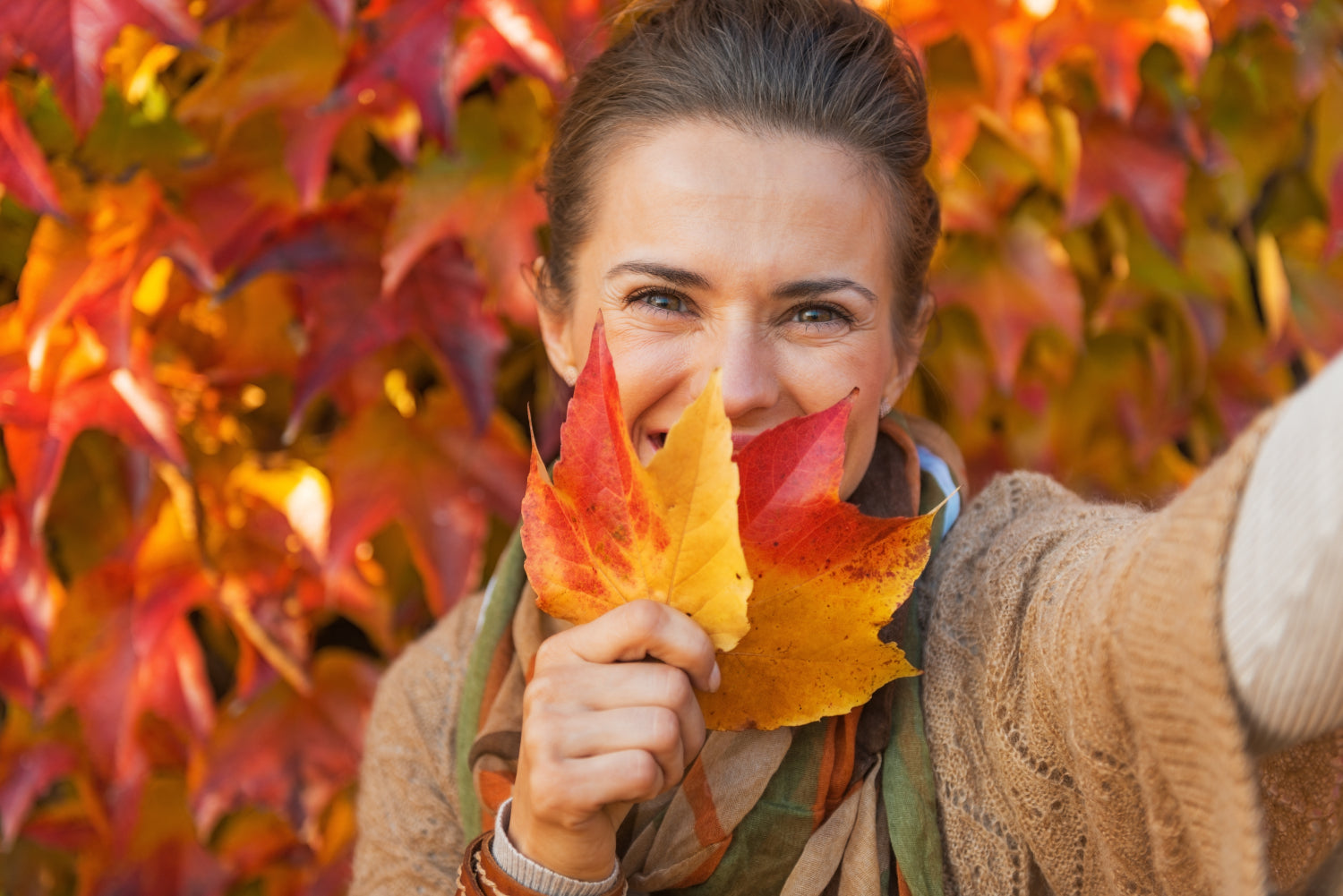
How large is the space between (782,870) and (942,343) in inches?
26.5

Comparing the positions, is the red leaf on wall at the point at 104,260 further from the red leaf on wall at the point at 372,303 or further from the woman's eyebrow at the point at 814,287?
the woman's eyebrow at the point at 814,287

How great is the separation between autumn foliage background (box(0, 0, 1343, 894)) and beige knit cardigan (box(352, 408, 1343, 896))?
266 millimetres

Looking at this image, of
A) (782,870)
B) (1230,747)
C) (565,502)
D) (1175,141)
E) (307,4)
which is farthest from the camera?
(1175,141)

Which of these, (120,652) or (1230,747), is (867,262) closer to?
(1230,747)

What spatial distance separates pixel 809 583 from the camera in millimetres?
659

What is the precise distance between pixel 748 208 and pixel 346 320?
49cm

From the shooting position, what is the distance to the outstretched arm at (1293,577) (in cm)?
42

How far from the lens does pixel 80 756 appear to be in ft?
4.12

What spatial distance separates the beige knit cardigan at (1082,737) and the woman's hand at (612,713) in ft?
0.73

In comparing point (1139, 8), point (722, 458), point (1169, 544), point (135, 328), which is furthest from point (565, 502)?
point (1139, 8)

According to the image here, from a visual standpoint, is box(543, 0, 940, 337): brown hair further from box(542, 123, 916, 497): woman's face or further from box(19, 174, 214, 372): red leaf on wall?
box(19, 174, 214, 372): red leaf on wall

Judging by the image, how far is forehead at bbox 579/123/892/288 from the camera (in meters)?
0.81

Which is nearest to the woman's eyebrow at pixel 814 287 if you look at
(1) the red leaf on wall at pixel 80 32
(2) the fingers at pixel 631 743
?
(2) the fingers at pixel 631 743

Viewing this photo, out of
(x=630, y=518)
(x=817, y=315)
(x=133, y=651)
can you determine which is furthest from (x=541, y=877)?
(x=133, y=651)
